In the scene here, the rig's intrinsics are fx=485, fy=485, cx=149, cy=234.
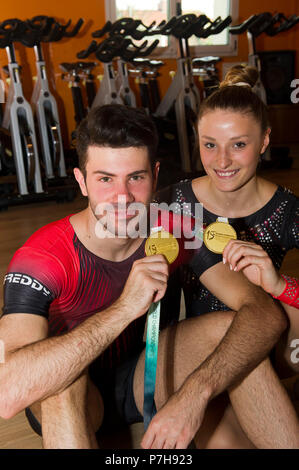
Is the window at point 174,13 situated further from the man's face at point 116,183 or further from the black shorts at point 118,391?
the black shorts at point 118,391

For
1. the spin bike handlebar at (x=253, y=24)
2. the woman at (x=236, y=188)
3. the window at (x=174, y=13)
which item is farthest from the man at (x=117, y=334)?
the window at (x=174, y=13)

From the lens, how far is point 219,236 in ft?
4.50

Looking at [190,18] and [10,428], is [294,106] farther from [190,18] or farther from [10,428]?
[10,428]

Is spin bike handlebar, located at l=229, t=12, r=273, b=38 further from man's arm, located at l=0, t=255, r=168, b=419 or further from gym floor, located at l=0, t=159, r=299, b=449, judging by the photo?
man's arm, located at l=0, t=255, r=168, b=419

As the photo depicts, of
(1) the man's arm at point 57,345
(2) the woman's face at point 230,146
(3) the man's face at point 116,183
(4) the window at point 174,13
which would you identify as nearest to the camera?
(1) the man's arm at point 57,345

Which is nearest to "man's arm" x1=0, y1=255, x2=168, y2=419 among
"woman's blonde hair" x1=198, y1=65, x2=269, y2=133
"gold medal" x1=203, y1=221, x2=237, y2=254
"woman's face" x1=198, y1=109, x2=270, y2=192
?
"gold medal" x1=203, y1=221, x2=237, y2=254

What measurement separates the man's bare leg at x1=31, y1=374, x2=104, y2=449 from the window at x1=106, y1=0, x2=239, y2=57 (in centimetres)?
599

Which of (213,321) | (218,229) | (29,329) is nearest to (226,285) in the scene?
(213,321)

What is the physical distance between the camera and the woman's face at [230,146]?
5.57ft

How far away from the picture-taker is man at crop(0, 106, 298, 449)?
117 cm

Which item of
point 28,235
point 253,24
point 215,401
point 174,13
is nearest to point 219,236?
point 215,401

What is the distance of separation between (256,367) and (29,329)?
64cm

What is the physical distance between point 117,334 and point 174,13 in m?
6.53

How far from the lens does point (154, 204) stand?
1.81 metres
